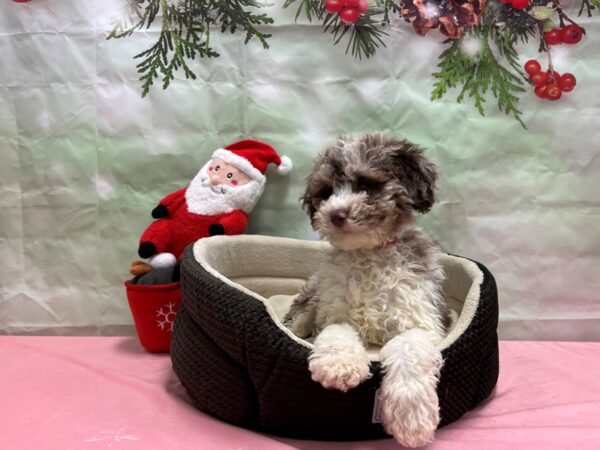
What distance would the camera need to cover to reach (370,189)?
1.62m

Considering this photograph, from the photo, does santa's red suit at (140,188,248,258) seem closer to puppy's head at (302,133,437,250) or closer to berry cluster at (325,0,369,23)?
puppy's head at (302,133,437,250)

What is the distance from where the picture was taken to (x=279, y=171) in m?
2.46

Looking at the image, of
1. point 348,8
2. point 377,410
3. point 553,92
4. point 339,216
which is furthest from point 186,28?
point 377,410

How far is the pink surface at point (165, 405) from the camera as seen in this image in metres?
1.58

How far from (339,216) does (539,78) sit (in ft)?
4.68

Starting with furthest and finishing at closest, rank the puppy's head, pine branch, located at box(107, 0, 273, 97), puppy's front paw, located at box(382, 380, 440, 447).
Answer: pine branch, located at box(107, 0, 273, 97) → the puppy's head → puppy's front paw, located at box(382, 380, 440, 447)

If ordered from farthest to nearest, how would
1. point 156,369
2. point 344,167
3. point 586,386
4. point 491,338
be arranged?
point 156,369, point 586,386, point 491,338, point 344,167

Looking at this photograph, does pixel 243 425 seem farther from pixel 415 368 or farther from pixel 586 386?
pixel 586 386

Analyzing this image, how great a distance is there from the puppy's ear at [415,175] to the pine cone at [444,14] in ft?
3.20

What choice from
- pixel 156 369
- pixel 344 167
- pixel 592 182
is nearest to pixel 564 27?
pixel 592 182

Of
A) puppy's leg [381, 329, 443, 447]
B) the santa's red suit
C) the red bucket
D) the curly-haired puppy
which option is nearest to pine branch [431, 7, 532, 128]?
the curly-haired puppy

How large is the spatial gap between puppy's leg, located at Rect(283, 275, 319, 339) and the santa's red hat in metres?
0.71

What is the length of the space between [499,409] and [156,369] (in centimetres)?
138

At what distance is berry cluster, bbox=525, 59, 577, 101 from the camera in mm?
2340
